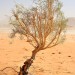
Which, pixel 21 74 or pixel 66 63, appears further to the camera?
pixel 66 63

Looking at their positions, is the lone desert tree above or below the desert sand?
above

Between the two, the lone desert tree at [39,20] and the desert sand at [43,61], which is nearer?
the lone desert tree at [39,20]

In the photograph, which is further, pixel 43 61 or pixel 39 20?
pixel 43 61

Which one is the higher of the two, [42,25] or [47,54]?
[42,25]

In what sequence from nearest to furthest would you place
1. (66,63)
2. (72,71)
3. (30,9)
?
(30,9) < (72,71) < (66,63)

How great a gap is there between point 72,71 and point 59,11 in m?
5.11

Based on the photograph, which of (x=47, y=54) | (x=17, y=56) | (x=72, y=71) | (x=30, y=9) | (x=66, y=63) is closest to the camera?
(x=30, y=9)

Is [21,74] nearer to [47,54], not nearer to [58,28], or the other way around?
[58,28]

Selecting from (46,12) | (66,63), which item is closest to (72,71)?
(66,63)

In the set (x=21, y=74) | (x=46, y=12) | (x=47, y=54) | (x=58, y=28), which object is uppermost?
(x=46, y=12)

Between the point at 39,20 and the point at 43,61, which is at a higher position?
the point at 39,20

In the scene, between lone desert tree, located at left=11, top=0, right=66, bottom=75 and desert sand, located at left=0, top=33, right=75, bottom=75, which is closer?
lone desert tree, located at left=11, top=0, right=66, bottom=75

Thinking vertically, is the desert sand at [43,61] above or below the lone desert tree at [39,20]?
below

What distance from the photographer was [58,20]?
11523 mm
